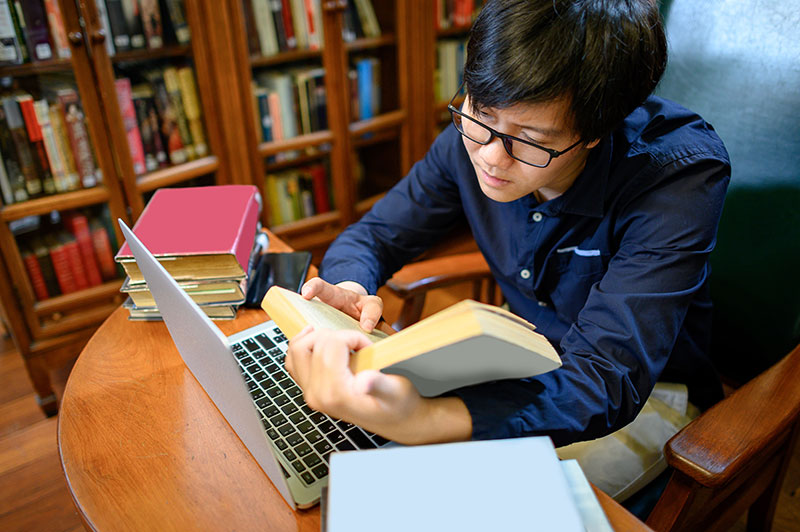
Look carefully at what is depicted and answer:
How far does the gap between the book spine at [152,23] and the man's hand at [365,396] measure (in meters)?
1.57

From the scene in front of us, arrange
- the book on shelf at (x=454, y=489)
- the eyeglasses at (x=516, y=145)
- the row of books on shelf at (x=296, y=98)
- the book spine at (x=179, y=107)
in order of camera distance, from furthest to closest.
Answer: the row of books on shelf at (x=296, y=98) < the book spine at (x=179, y=107) < the eyeglasses at (x=516, y=145) < the book on shelf at (x=454, y=489)

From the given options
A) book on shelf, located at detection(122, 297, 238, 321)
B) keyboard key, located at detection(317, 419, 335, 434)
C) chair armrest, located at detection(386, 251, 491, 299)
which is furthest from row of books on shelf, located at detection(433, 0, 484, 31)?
keyboard key, located at detection(317, 419, 335, 434)

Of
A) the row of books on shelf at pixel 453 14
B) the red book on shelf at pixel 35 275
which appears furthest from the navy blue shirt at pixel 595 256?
the row of books on shelf at pixel 453 14

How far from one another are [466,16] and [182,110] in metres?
1.30

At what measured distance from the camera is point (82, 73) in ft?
5.43

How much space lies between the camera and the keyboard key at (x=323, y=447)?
74cm

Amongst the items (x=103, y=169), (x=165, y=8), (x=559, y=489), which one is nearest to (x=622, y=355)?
(x=559, y=489)

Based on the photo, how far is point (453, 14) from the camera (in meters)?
2.50

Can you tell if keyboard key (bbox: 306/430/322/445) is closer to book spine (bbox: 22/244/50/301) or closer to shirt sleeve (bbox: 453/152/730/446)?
shirt sleeve (bbox: 453/152/730/446)

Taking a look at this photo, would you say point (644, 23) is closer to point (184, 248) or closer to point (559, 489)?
point (559, 489)

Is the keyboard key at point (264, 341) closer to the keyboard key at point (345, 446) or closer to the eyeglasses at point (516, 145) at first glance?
the keyboard key at point (345, 446)

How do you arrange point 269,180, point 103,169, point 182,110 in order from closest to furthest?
point 103,169 → point 182,110 → point 269,180

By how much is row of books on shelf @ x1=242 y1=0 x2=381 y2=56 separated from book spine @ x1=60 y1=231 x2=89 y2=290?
89 cm

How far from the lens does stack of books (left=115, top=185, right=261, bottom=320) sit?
0.98 metres
